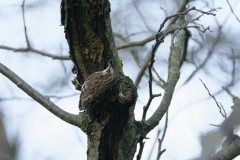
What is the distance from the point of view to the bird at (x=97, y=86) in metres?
1.55

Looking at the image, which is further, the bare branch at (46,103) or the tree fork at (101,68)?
the bare branch at (46,103)

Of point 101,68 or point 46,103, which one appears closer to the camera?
point 101,68

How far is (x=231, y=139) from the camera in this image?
6.21 ft

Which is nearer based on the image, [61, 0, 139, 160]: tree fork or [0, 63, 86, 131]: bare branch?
[61, 0, 139, 160]: tree fork

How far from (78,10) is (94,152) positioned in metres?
0.62

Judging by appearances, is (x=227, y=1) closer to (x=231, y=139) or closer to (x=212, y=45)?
(x=212, y=45)

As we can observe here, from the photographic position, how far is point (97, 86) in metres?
1.55

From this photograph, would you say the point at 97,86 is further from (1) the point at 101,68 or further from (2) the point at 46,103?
(2) the point at 46,103

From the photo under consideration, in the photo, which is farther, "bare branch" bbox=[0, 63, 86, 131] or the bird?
"bare branch" bbox=[0, 63, 86, 131]

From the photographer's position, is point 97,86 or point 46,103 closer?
point 97,86

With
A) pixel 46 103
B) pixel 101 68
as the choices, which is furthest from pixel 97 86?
pixel 46 103

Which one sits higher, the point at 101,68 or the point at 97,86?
the point at 101,68

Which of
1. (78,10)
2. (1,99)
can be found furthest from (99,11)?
(1,99)

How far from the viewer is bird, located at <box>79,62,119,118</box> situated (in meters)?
1.55
